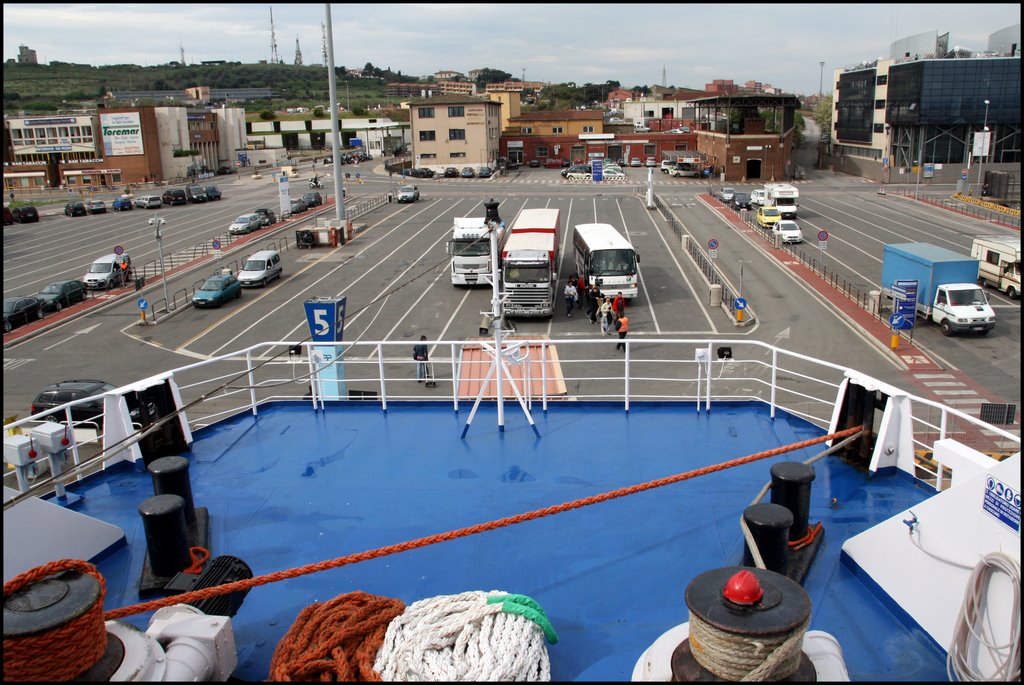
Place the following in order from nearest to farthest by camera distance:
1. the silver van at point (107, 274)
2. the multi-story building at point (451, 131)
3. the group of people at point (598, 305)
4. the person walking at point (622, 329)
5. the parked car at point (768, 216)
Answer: the person walking at point (622, 329)
the group of people at point (598, 305)
the silver van at point (107, 274)
the parked car at point (768, 216)
the multi-story building at point (451, 131)

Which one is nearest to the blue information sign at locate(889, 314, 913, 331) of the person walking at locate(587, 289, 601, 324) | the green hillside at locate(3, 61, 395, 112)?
the person walking at locate(587, 289, 601, 324)

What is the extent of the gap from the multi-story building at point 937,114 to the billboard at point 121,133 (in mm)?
70405

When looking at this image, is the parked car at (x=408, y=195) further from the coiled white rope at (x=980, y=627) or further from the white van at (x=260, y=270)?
the coiled white rope at (x=980, y=627)

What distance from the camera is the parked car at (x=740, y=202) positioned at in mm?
56925

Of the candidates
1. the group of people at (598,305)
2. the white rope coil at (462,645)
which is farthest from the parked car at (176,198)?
the white rope coil at (462,645)

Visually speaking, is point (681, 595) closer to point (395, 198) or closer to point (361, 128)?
point (395, 198)

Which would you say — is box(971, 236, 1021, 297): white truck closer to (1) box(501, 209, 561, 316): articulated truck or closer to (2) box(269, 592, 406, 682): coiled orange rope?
(1) box(501, 209, 561, 316): articulated truck

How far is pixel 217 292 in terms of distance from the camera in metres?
33.5

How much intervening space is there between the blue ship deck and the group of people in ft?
51.2

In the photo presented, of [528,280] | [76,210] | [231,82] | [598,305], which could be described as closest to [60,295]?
[528,280]

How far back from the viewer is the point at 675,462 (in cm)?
883

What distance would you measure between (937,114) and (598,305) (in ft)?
173

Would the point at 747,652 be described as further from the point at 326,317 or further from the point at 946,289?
the point at 946,289

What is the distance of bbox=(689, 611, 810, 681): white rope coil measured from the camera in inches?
142
